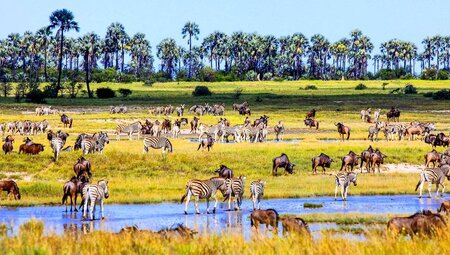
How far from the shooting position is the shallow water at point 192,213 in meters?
23.3

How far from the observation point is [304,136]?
56.4m

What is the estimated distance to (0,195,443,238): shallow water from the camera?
23328 millimetres

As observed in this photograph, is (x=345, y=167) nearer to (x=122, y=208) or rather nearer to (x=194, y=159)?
(x=194, y=159)

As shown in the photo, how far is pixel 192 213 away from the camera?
26.5m

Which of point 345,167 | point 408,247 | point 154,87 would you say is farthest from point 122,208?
point 154,87

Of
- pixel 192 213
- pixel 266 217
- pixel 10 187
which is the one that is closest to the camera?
pixel 266 217

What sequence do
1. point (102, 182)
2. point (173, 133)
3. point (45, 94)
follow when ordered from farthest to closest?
point (45, 94)
point (173, 133)
point (102, 182)

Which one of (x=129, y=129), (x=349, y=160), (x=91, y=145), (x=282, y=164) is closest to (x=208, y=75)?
(x=129, y=129)

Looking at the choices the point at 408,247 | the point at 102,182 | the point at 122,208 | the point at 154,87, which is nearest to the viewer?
the point at 408,247

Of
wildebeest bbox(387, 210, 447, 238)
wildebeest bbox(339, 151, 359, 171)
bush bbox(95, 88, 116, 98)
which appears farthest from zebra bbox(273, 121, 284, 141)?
bush bbox(95, 88, 116, 98)

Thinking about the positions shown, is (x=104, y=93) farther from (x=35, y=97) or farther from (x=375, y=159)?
(x=375, y=159)

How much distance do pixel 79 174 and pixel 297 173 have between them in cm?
1021

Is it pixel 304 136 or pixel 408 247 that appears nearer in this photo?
pixel 408 247

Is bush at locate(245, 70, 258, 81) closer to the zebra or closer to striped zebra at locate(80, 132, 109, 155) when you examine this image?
the zebra
